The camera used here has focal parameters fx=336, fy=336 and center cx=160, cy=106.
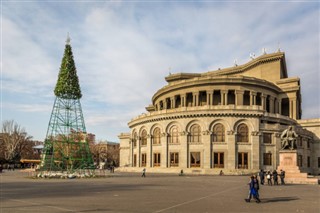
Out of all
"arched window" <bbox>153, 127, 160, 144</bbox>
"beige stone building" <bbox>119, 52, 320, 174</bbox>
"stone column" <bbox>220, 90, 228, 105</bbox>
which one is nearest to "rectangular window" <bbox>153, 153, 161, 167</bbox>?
"beige stone building" <bbox>119, 52, 320, 174</bbox>

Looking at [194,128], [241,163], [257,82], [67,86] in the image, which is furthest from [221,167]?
[67,86]

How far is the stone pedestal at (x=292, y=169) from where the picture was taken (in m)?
35.3

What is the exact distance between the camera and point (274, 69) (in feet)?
258

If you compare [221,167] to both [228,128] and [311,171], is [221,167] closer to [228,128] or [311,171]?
[228,128]

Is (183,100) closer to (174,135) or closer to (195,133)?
(174,135)

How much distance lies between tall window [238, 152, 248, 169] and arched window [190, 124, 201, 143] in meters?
7.42

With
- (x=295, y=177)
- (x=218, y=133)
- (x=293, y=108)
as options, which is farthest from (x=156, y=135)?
(x=293, y=108)

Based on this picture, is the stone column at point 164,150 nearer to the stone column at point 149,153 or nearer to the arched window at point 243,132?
the stone column at point 149,153

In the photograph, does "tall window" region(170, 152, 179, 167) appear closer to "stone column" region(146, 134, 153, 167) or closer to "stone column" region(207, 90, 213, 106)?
"stone column" region(146, 134, 153, 167)

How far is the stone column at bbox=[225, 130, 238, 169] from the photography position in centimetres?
5550

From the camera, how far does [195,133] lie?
59062mm

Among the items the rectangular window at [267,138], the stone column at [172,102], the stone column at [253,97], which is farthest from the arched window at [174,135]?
the stone column at [253,97]

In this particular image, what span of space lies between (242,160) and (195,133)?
9153 millimetres

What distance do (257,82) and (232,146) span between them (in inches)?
745
